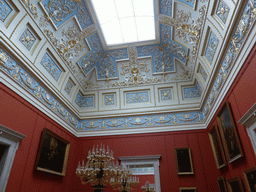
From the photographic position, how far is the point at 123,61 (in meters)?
10.6

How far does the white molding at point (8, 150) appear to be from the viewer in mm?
5106

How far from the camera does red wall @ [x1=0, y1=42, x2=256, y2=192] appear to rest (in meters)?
5.05

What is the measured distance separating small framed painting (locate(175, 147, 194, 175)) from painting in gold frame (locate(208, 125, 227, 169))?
1069mm

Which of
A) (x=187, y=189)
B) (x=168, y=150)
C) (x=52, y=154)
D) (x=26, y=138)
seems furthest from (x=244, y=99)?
Answer: (x=52, y=154)

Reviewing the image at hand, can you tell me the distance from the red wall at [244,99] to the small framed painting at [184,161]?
2.43 m

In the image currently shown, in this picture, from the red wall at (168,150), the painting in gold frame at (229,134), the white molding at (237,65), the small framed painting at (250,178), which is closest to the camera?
the white molding at (237,65)

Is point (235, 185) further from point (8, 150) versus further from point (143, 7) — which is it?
point (143, 7)

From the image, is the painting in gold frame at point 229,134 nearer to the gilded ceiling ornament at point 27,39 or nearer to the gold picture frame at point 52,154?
the gold picture frame at point 52,154

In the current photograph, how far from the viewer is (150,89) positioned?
10406 millimetres

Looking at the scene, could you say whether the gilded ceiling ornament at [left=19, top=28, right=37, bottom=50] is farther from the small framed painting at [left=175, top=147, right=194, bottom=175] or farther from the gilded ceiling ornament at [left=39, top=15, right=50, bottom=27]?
the small framed painting at [left=175, top=147, right=194, bottom=175]

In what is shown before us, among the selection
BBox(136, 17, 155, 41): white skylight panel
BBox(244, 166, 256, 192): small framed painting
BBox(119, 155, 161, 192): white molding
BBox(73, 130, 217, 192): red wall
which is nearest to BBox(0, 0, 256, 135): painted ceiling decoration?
BBox(136, 17, 155, 41): white skylight panel

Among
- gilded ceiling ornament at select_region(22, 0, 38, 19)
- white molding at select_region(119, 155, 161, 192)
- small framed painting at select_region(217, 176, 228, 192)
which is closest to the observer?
gilded ceiling ornament at select_region(22, 0, 38, 19)

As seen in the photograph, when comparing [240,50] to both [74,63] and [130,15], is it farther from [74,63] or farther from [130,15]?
[74,63]

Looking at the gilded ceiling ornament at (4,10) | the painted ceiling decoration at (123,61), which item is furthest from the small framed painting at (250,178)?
the gilded ceiling ornament at (4,10)
